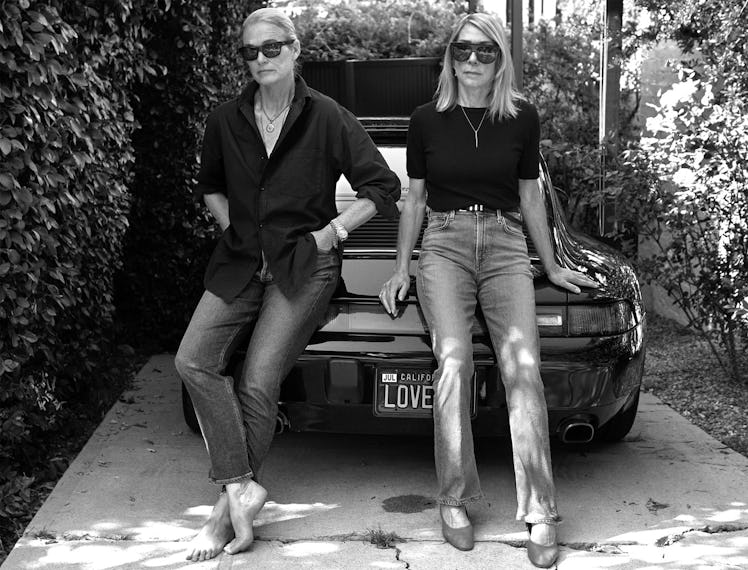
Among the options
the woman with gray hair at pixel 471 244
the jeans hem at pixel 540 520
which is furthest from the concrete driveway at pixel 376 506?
the woman with gray hair at pixel 471 244

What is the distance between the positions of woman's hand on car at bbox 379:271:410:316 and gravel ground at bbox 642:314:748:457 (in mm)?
2017

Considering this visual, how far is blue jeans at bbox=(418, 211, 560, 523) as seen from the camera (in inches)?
146

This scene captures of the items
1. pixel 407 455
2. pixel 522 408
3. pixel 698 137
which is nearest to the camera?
pixel 522 408

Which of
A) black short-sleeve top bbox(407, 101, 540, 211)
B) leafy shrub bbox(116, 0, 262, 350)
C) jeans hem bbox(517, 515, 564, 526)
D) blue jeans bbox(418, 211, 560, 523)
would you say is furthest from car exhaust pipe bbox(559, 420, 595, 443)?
leafy shrub bbox(116, 0, 262, 350)

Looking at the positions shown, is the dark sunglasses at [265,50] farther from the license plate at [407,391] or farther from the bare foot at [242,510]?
the bare foot at [242,510]

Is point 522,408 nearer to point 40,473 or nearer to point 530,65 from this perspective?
point 40,473

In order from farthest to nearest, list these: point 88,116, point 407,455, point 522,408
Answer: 1. point 407,455
2. point 88,116
3. point 522,408

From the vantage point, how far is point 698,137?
592cm

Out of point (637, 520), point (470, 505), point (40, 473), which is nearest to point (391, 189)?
point (470, 505)

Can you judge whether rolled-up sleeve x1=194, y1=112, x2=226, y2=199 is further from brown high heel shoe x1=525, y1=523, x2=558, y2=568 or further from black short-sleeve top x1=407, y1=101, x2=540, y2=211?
brown high heel shoe x1=525, y1=523, x2=558, y2=568

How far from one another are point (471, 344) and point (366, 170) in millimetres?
768

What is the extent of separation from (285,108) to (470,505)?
67.6 inches

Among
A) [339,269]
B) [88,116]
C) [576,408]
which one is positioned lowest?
[576,408]

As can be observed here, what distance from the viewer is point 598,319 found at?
4.12 m
